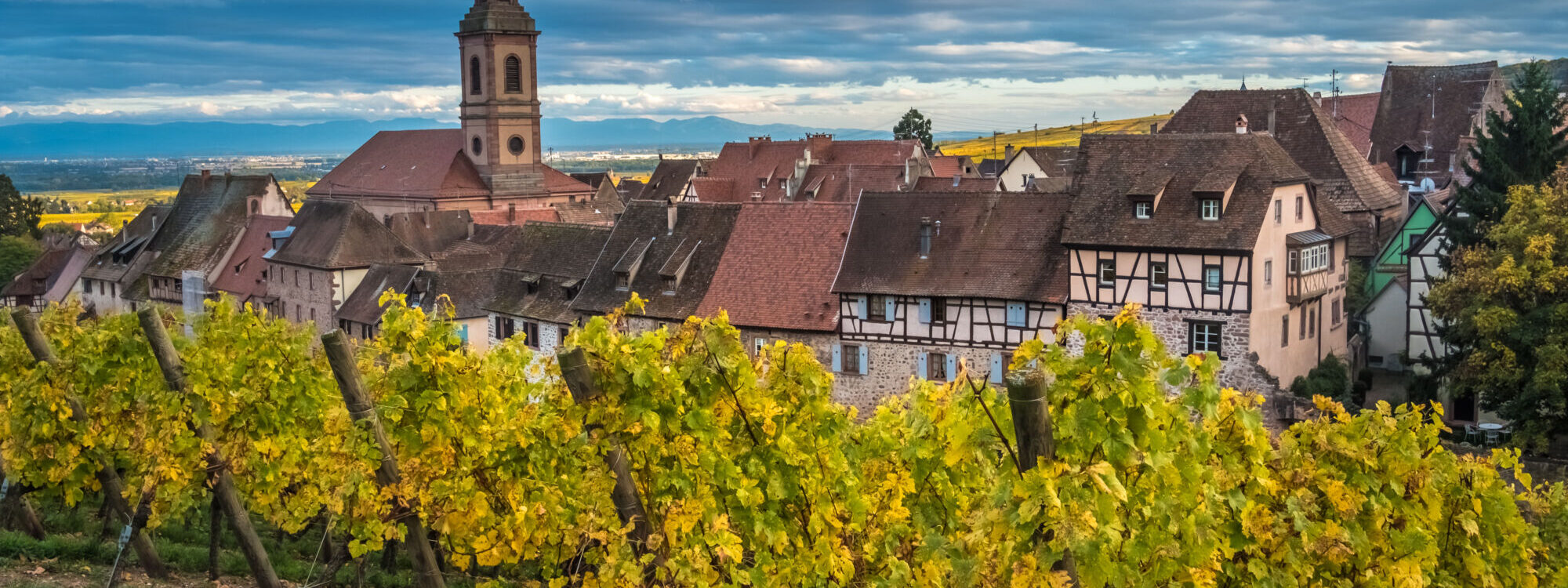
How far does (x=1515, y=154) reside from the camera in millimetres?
38469

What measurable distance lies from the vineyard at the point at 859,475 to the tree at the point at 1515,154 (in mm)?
22924

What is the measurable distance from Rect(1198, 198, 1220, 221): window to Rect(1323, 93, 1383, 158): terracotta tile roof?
99.9 feet

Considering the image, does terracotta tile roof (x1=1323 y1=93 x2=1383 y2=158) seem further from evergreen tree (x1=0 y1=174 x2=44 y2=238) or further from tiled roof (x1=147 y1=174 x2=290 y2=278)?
evergreen tree (x1=0 y1=174 x2=44 y2=238)

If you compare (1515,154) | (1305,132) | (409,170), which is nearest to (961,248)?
(1515,154)

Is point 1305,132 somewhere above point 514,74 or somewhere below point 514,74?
below

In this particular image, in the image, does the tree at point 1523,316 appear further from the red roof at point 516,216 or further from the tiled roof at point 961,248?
the red roof at point 516,216

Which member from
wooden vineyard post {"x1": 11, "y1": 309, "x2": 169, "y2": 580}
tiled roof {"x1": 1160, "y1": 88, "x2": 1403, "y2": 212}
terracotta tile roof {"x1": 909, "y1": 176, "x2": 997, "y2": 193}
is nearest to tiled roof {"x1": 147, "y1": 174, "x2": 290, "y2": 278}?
terracotta tile roof {"x1": 909, "y1": 176, "x2": 997, "y2": 193}

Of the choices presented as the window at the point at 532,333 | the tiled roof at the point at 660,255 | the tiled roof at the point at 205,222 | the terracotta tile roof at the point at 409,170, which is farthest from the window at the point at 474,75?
the window at the point at 532,333

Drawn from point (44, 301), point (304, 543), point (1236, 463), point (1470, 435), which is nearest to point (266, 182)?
point (44, 301)

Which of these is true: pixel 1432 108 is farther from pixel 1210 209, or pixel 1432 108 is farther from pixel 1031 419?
pixel 1031 419

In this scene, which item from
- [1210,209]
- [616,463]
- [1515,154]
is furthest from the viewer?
[1515,154]

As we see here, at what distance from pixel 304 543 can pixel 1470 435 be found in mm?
25140

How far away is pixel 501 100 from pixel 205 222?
72.1 feet

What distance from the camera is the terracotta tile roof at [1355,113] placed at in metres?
62.5
